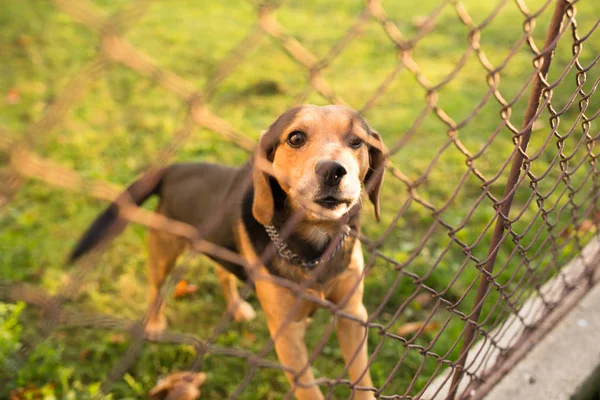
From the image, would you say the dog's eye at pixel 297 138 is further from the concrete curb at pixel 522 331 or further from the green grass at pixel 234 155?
the concrete curb at pixel 522 331

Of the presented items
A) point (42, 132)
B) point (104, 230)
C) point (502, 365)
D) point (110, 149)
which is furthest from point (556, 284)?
point (110, 149)

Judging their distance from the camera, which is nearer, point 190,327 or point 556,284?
point 556,284

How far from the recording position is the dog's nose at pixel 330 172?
6.00ft

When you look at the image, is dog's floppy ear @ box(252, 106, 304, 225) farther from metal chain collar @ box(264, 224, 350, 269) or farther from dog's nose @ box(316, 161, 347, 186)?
dog's nose @ box(316, 161, 347, 186)

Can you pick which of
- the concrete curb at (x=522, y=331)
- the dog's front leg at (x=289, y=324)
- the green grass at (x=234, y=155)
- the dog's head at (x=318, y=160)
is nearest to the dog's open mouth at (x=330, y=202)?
the dog's head at (x=318, y=160)

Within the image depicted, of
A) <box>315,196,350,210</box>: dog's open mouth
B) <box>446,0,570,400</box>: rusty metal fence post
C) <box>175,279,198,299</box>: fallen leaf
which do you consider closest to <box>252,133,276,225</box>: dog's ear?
<box>315,196,350,210</box>: dog's open mouth

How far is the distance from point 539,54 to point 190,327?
255cm

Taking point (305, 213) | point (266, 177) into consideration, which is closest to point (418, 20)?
point (266, 177)

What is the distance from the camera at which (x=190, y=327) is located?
3285 millimetres

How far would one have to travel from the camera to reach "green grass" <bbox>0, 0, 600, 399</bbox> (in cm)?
291

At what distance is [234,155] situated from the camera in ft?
16.0

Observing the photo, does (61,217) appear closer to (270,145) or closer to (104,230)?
(104,230)

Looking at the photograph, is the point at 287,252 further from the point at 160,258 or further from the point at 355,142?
the point at 160,258

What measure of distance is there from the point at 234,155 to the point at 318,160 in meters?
3.04
